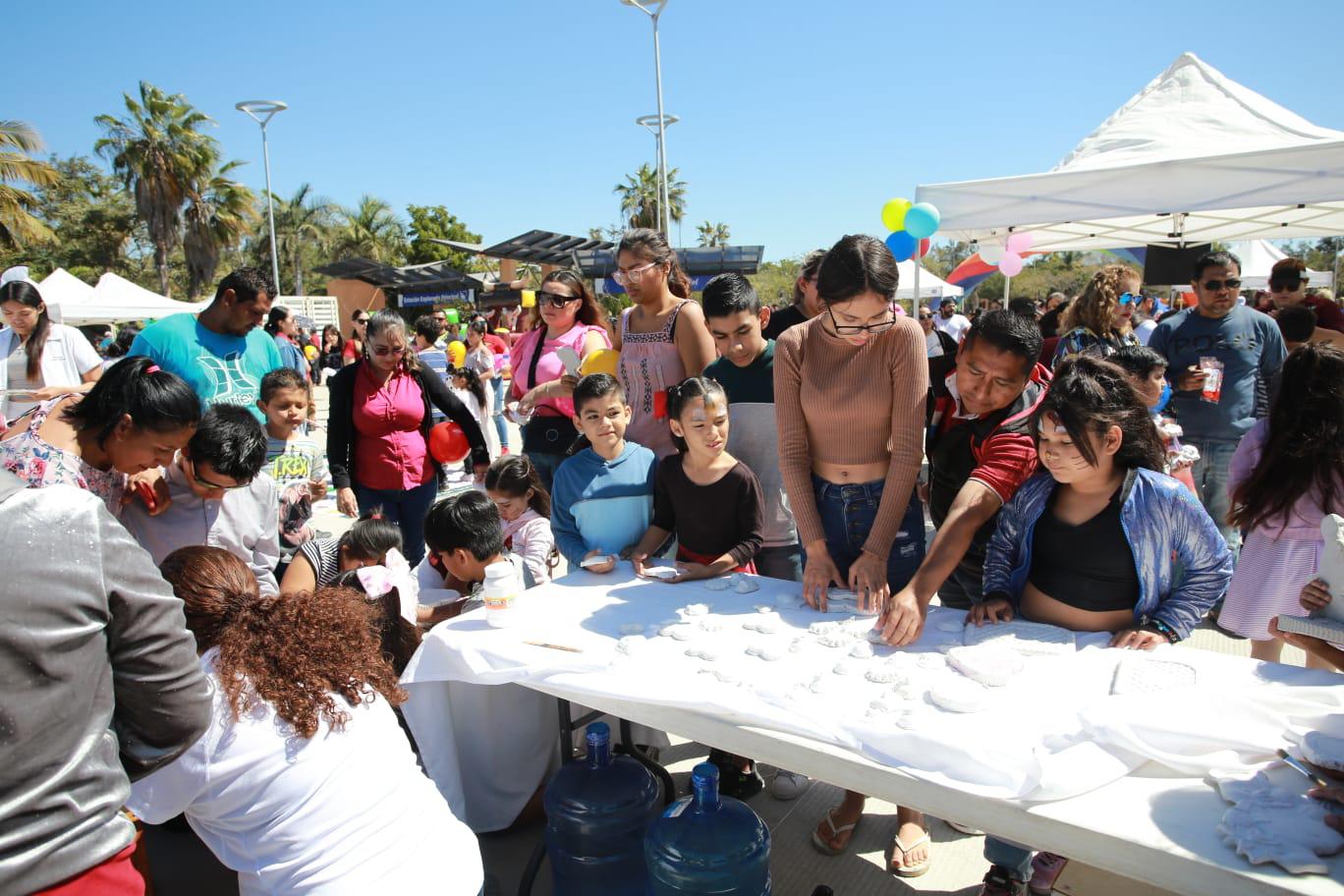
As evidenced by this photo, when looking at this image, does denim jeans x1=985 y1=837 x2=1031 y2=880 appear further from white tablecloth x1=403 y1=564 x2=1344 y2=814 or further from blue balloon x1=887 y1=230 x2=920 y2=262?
blue balloon x1=887 y1=230 x2=920 y2=262

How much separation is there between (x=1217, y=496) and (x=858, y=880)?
10.4 ft

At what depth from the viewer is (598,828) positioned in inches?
80.9

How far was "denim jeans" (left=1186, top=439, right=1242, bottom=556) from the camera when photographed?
4051 millimetres

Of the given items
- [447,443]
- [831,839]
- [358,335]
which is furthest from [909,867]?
[358,335]

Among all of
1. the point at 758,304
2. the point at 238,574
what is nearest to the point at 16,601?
the point at 238,574

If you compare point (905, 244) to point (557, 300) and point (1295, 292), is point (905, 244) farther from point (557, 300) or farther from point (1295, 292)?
point (557, 300)

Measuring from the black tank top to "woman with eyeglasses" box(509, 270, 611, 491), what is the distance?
6.92ft

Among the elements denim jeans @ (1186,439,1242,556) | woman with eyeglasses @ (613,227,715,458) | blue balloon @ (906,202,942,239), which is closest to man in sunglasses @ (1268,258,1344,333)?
denim jeans @ (1186,439,1242,556)

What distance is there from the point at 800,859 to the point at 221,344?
9.62ft

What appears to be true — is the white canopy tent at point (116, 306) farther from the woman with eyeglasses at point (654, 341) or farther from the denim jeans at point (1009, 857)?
the denim jeans at point (1009, 857)

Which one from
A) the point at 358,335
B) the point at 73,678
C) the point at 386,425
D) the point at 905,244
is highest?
the point at 905,244

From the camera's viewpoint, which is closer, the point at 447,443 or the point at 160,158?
the point at 447,443

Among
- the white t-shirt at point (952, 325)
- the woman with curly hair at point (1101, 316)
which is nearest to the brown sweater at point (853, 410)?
the woman with curly hair at point (1101, 316)

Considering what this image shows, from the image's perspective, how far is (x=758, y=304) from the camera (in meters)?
Result: 2.86
